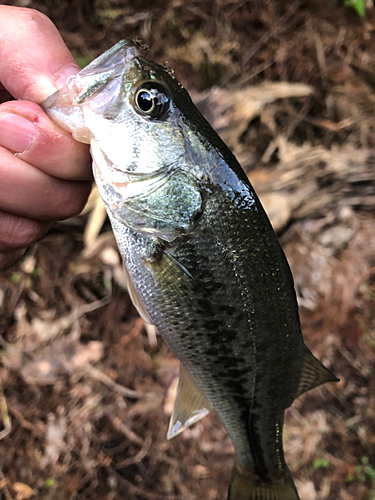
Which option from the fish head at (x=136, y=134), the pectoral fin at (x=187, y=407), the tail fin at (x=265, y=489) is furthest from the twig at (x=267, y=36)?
the tail fin at (x=265, y=489)

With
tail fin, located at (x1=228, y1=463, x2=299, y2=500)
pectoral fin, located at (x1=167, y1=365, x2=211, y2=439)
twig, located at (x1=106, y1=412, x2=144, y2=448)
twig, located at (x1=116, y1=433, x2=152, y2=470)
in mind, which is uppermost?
pectoral fin, located at (x1=167, y1=365, x2=211, y2=439)

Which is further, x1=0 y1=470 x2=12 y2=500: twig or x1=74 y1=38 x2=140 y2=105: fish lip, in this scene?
x1=0 y1=470 x2=12 y2=500: twig

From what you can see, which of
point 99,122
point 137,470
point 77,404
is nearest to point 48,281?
point 77,404

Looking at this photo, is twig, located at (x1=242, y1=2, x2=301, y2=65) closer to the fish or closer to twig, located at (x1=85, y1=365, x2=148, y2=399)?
the fish

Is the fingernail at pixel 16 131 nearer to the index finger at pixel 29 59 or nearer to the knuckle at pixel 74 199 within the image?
the index finger at pixel 29 59

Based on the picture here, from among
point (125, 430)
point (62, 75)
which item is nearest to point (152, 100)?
point (62, 75)

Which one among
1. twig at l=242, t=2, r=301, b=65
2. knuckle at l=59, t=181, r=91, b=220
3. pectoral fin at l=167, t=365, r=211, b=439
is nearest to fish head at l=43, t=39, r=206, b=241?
knuckle at l=59, t=181, r=91, b=220

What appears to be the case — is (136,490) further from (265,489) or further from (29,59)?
(29,59)
